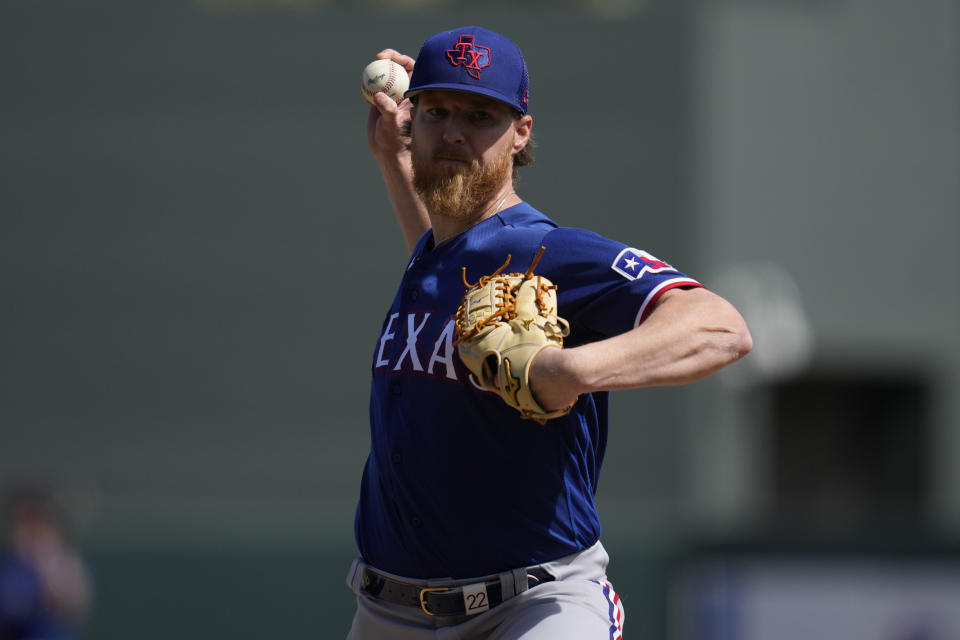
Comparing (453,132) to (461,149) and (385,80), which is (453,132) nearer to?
(461,149)

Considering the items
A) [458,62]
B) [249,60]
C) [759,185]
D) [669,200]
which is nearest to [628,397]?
[669,200]

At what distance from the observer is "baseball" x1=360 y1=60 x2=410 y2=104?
340cm

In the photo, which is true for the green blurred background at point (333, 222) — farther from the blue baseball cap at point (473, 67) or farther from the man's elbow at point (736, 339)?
the man's elbow at point (736, 339)

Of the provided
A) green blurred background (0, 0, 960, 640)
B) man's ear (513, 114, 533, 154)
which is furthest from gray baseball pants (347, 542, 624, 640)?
green blurred background (0, 0, 960, 640)

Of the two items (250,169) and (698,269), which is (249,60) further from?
(698,269)

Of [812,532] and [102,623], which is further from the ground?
[812,532]

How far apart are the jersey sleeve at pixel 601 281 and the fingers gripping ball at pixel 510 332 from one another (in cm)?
11

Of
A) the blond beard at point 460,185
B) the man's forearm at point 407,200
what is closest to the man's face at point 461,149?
the blond beard at point 460,185

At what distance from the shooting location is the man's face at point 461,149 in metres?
2.93

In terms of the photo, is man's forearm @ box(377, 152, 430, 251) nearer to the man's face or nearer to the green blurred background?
the man's face

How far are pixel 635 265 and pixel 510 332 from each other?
360 mm

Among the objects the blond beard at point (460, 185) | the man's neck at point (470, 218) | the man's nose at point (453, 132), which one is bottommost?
the man's neck at point (470, 218)

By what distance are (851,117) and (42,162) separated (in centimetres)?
791

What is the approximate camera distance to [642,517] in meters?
11.4
